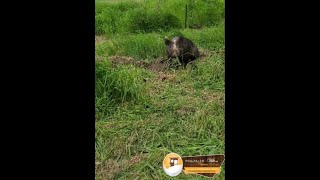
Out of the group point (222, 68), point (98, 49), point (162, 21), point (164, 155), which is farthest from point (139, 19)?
point (164, 155)

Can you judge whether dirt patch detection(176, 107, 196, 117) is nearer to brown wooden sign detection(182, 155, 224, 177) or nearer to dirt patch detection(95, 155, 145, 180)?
brown wooden sign detection(182, 155, 224, 177)

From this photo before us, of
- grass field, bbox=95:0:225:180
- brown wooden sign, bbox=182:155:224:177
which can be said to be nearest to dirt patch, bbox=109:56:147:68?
grass field, bbox=95:0:225:180

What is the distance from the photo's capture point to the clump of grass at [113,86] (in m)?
5.94

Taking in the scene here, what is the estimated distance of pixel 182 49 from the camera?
6379mm

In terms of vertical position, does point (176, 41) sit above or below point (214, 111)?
above

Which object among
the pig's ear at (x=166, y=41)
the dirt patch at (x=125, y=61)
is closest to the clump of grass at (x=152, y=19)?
the pig's ear at (x=166, y=41)

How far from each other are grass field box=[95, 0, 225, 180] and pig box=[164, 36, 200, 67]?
65mm

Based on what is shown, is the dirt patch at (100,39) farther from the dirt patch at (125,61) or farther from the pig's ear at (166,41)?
the pig's ear at (166,41)

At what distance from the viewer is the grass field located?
225 inches

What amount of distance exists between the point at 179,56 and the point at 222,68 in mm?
601

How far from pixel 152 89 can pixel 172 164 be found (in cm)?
85

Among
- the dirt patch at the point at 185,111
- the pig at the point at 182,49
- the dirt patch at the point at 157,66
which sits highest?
the pig at the point at 182,49

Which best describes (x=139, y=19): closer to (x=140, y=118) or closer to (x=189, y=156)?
(x=140, y=118)

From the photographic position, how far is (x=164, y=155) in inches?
224
